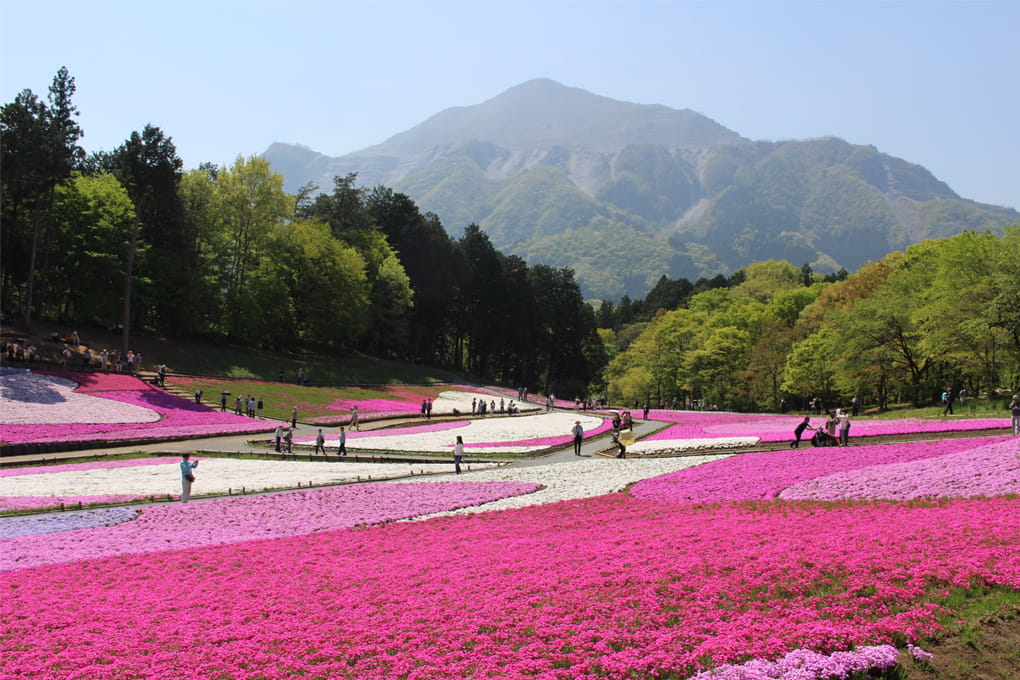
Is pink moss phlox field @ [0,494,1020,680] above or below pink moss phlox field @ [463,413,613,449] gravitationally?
above

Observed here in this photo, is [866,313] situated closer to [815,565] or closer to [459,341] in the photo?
[815,565]

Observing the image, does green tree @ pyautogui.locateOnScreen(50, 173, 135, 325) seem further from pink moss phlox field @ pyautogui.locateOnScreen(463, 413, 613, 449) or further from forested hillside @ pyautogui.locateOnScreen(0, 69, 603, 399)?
pink moss phlox field @ pyautogui.locateOnScreen(463, 413, 613, 449)

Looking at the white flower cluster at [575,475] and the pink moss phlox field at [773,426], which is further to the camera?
the pink moss phlox field at [773,426]

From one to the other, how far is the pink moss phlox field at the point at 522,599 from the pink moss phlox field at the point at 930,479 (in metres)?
2.38

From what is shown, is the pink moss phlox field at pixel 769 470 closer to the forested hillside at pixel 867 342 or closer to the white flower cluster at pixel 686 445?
the white flower cluster at pixel 686 445

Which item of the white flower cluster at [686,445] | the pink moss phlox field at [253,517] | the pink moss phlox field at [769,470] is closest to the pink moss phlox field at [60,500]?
the pink moss phlox field at [253,517]

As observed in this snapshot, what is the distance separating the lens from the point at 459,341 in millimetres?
115812

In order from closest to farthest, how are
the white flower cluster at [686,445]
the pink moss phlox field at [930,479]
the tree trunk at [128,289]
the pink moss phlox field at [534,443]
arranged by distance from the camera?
the pink moss phlox field at [930,479], the white flower cluster at [686,445], the pink moss phlox field at [534,443], the tree trunk at [128,289]

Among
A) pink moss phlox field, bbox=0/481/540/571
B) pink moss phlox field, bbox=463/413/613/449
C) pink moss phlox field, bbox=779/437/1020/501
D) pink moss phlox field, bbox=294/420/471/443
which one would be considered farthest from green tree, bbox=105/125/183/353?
pink moss phlox field, bbox=779/437/1020/501

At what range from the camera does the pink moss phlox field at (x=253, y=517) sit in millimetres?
18656

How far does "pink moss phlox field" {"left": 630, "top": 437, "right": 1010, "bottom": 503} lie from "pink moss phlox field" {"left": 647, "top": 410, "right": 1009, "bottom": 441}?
24.8 feet

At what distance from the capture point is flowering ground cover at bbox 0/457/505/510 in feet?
84.3

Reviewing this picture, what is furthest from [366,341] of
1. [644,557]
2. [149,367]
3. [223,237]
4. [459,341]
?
[644,557]

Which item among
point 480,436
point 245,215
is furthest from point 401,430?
point 245,215
